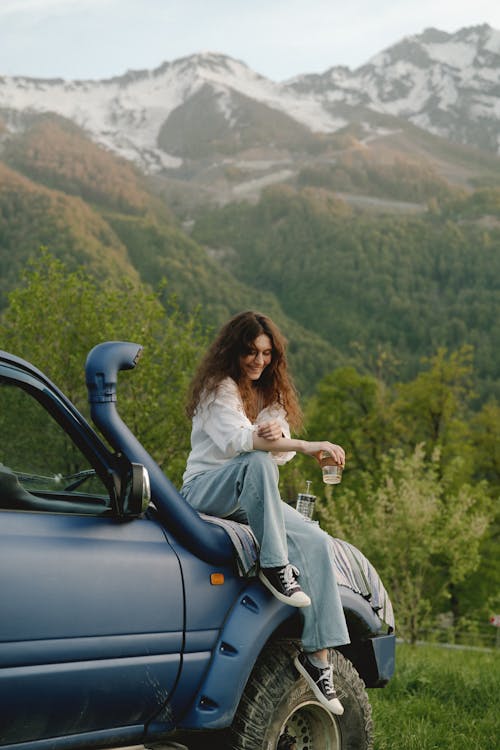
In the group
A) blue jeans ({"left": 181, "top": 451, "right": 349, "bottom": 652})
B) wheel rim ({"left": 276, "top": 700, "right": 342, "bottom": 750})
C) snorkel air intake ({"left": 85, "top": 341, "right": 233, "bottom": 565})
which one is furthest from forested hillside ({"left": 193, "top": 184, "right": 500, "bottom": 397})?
snorkel air intake ({"left": 85, "top": 341, "right": 233, "bottom": 565})

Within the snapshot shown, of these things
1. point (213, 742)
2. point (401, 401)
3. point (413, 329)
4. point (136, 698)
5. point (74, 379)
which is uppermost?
point (136, 698)

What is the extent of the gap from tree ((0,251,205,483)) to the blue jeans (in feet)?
65.4

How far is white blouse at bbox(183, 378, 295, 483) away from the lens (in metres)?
4.36

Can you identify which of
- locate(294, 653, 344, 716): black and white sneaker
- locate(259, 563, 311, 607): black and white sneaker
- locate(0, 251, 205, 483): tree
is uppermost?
locate(259, 563, 311, 607): black and white sneaker

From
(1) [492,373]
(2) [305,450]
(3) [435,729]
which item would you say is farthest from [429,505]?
(1) [492,373]

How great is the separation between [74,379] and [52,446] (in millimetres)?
20534

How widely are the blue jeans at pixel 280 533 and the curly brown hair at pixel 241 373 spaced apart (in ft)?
1.64

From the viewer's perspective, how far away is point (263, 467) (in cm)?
418

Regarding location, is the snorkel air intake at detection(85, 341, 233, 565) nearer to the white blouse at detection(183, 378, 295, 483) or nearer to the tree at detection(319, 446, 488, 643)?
the white blouse at detection(183, 378, 295, 483)

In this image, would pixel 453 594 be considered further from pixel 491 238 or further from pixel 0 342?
pixel 491 238

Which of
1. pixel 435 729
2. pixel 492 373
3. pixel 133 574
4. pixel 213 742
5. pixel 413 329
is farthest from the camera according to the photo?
pixel 413 329

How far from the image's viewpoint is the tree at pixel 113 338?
81.0 ft

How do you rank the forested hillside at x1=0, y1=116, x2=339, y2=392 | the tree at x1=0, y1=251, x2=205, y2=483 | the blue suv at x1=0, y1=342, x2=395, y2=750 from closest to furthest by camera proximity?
the blue suv at x1=0, y1=342, x2=395, y2=750, the tree at x1=0, y1=251, x2=205, y2=483, the forested hillside at x1=0, y1=116, x2=339, y2=392

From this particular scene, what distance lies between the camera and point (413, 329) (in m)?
150
